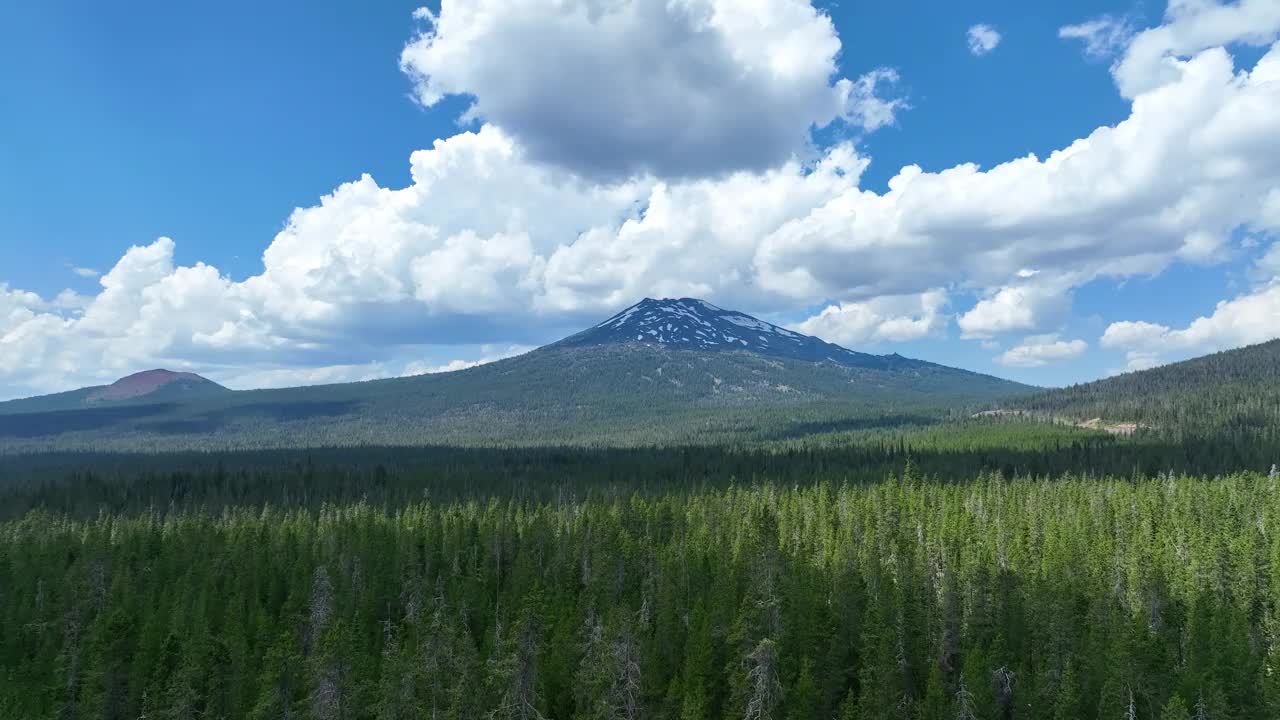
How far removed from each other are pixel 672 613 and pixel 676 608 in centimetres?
356

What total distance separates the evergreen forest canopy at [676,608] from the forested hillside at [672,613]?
348 mm

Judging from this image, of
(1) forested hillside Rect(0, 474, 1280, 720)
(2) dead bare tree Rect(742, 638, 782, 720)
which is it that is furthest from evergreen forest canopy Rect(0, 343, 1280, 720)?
(1) forested hillside Rect(0, 474, 1280, 720)

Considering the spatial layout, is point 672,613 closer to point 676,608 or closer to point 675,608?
point 675,608

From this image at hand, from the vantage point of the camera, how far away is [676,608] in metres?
64.4

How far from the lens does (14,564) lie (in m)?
84.8

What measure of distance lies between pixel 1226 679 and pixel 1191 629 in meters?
9.73

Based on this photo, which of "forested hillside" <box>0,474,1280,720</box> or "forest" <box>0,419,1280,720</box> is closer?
"forested hillside" <box>0,474,1280,720</box>

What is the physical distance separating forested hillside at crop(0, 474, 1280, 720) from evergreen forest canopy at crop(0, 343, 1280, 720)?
0.35 meters

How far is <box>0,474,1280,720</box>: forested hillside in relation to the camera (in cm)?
4694

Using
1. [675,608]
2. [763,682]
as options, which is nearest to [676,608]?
[675,608]

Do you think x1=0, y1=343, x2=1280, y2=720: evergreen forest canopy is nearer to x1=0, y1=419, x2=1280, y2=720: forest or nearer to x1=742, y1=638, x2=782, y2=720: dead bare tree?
x1=742, y1=638, x2=782, y2=720: dead bare tree

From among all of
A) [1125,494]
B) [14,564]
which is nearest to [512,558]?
[14,564]

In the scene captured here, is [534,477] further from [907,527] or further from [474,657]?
[474,657]

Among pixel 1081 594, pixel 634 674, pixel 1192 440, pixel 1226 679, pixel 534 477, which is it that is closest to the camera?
pixel 634 674
